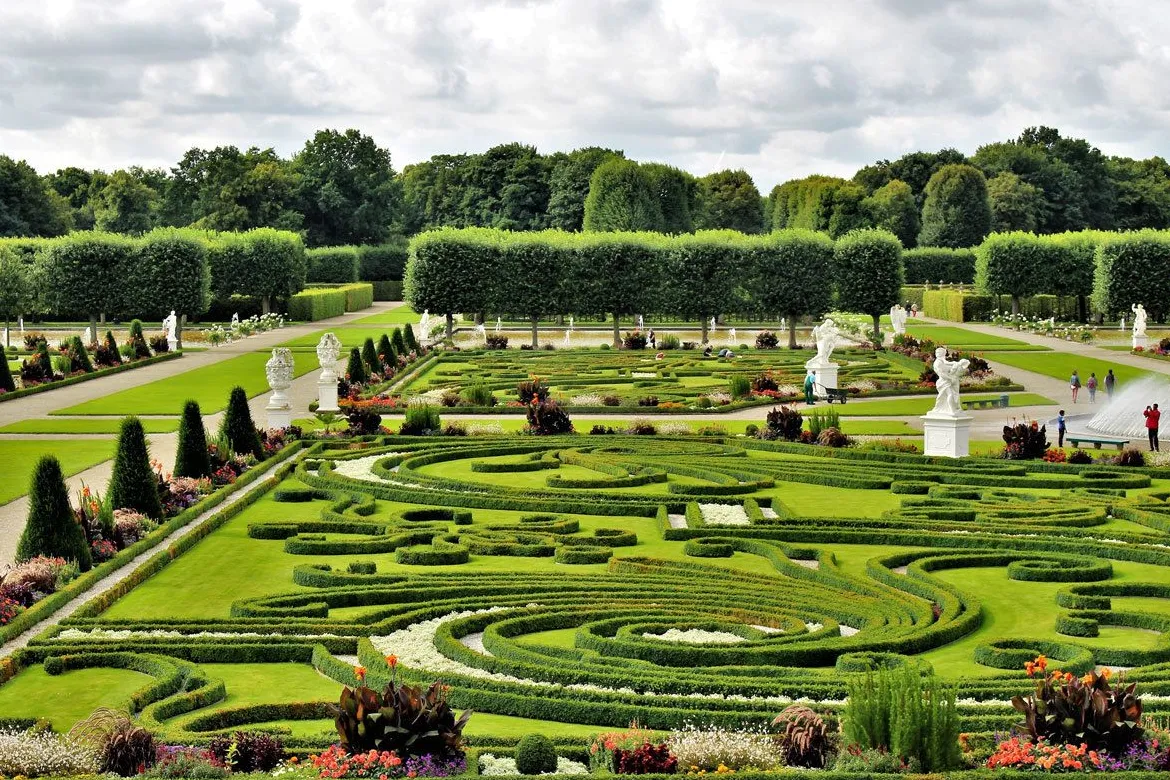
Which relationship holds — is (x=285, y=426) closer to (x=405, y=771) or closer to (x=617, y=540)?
(x=617, y=540)

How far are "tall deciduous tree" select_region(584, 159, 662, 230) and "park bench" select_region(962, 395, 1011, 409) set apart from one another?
226 feet

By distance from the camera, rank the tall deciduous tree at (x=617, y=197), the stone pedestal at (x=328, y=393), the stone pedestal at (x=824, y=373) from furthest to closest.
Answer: the tall deciduous tree at (x=617, y=197) → the stone pedestal at (x=824, y=373) → the stone pedestal at (x=328, y=393)

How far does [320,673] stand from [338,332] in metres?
61.8

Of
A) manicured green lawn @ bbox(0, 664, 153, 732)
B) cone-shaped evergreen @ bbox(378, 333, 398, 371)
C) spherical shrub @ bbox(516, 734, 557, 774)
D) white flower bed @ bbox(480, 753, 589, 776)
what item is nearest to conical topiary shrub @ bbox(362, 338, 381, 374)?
cone-shaped evergreen @ bbox(378, 333, 398, 371)

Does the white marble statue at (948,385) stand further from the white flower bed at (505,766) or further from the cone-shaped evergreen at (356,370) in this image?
the white flower bed at (505,766)

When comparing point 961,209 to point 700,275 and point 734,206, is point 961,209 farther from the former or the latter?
point 700,275

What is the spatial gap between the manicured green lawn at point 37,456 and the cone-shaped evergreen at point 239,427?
2.98 m

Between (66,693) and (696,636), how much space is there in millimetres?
6576

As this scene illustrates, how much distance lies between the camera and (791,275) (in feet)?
224

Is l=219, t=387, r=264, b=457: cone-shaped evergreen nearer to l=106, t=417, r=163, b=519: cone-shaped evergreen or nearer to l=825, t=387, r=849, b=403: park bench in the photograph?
l=106, t=417, r=163, b=519: cone-shaped evergreen

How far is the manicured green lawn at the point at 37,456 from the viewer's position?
2909 centimetres

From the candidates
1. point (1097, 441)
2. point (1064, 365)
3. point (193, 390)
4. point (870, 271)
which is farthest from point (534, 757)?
point (870, 271)

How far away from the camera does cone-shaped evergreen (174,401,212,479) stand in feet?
90.9

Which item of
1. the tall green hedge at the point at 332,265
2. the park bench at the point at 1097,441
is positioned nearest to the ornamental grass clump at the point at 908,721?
the park bench at the point at 1097,441
